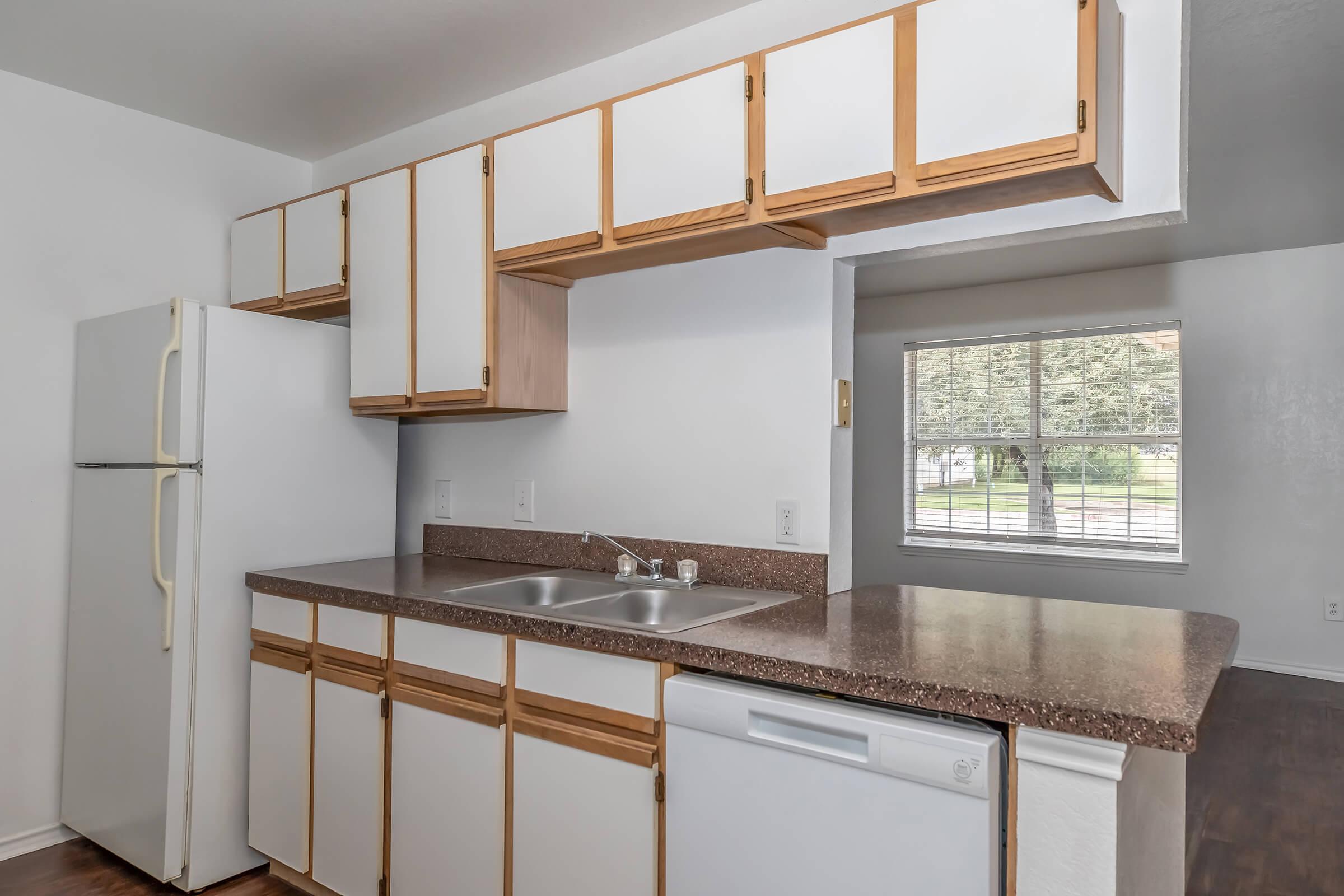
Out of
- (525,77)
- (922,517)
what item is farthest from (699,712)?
(922,517)

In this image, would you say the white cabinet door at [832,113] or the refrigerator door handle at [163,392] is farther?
the refrigerator door handle at [163,392]

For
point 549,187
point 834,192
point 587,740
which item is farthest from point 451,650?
point 834,192

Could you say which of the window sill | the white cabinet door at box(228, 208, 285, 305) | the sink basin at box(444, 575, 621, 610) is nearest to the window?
the window sill

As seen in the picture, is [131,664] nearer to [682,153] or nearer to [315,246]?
[315,246]

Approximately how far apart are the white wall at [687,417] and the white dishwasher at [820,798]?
736mm

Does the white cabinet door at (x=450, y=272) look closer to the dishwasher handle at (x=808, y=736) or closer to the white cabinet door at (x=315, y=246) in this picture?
the white cabinet door at (x=315, y=246)

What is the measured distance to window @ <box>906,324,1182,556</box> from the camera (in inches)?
206

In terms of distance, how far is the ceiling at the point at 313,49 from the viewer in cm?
231

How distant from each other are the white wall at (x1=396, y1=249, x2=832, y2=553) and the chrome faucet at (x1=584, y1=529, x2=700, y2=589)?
8 centimetres

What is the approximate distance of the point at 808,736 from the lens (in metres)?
1.39

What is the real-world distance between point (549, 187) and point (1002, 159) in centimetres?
119

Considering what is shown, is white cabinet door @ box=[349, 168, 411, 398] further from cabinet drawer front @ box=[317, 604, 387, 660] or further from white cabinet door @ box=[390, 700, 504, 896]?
white cabinet door @ box=[390, 700, 504, 896]

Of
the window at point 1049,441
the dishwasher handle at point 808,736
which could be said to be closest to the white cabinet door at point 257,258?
the dishwasher handle at point 808,736

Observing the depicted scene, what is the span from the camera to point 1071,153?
147 cm
